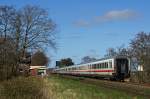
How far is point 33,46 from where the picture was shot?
89.1 metres

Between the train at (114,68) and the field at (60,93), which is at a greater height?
the train at (114,68)

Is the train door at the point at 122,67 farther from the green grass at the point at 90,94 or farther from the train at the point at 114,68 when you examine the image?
the green grass at the point at 90,94

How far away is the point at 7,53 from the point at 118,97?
3572 centimetres

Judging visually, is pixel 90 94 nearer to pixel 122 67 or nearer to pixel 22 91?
pixel 22 91

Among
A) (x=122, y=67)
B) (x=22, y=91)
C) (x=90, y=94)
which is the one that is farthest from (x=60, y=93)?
(x=122, y=67)

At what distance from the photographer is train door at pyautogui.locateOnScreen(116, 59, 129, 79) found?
54.1 meters

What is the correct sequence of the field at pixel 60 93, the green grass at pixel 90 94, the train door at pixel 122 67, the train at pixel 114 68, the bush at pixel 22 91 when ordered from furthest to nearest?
the train door at pixel 122 67, the train at pixel 114 68, the bush at pixel 22 91, the field at pixel 60 93, the green grass at pixel 90 94

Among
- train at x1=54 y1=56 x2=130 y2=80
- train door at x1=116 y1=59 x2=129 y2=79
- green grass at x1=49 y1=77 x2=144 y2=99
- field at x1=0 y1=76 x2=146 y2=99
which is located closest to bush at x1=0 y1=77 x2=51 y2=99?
field at x1=0 y1=76 x2=146 y2=99

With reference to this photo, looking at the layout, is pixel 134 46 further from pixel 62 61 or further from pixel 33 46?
pixel 62 61

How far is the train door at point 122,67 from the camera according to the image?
178ft

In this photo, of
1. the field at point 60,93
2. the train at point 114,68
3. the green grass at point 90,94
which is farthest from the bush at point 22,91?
the train at point 114,68

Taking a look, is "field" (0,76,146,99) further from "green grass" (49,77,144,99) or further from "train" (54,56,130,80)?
"train" (54,56,130,80)

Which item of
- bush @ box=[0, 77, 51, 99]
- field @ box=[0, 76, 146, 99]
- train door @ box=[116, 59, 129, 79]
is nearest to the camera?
field @ box=[0, 76, 146, 99]

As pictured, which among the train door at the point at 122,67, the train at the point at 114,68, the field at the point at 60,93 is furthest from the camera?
the train door at the point at 122,67
